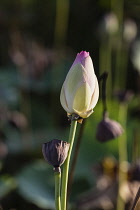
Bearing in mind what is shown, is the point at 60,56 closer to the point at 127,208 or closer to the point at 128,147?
the point at 128,147

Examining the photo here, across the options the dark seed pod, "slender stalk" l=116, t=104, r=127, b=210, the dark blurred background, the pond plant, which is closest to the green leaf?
the dark blurred background

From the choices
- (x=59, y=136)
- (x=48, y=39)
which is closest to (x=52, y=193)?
(x=59, y=136)

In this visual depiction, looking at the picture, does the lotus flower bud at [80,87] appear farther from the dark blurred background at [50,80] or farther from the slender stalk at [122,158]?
the slender stalk at [122,158]

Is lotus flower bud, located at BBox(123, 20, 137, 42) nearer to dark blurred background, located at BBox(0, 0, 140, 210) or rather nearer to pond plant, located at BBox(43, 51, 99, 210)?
dark blurred background, located at BBox(0, 0, 140, 210)

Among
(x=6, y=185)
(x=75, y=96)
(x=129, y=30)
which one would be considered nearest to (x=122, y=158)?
(x=6, y=185)

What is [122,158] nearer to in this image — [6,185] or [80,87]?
[6,185]
